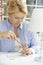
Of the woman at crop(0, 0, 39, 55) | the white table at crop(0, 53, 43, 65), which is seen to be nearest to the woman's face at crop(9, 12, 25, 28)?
the woman at crop(0, 0, 39, 55)

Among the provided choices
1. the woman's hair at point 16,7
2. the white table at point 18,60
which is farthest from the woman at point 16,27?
the white table at point 18,60

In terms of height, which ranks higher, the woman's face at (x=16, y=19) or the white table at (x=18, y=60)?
the woman's face at (x=16, y=19)

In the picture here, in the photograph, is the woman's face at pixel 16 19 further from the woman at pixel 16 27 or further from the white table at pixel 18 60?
the white table at pixel 18 60

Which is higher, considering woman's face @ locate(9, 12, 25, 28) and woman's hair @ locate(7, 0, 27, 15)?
woman's hair @ locate(7, 0, 27, 15)

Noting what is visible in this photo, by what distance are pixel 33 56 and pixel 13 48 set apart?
19.5 inches

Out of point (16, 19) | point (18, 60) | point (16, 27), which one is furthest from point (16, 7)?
point (18, 60)

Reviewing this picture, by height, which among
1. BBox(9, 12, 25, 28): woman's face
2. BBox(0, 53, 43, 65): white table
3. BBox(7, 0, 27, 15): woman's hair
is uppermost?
BBox(7, 0, 27, 15): woman's hair

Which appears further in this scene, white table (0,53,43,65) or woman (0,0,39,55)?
woman (0,0,39,55)

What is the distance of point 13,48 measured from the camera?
235cm

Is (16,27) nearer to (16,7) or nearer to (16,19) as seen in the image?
(16,19)

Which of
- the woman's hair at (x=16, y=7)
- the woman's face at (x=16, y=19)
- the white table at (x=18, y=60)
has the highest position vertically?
the woman's hair at (x=16, y=7)

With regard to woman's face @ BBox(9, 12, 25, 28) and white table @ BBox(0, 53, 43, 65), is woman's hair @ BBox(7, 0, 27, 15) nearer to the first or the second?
woman's face @ BBox(9, 12, 25, 28)

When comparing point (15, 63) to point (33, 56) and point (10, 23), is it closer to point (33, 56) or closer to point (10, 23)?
point (33, 56)

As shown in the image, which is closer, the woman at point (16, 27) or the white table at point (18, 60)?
the white table at point (18, 60)
